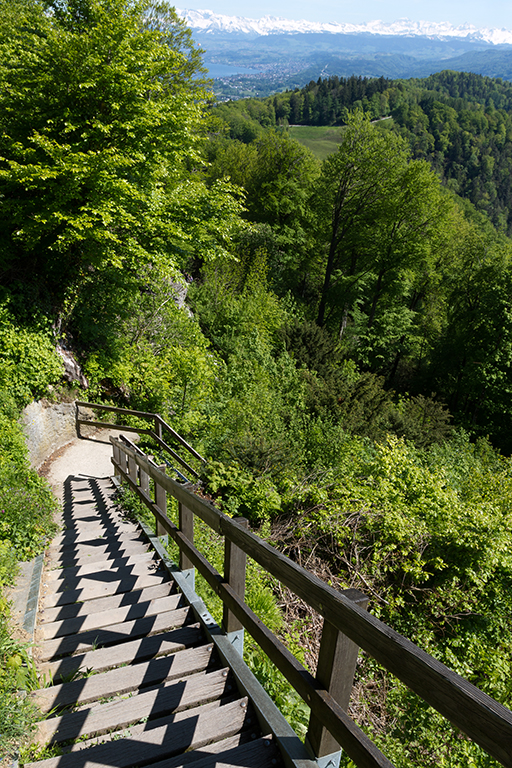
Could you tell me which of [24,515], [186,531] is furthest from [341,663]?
[24,515]

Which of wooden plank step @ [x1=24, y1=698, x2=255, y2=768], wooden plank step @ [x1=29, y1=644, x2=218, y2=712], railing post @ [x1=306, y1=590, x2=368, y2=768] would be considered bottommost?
wooden plank step @ [x1=29, y1=644, x2=218, y2=712]

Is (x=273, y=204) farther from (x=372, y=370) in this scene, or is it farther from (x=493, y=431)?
(x=493, y=431)

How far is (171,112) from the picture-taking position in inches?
435

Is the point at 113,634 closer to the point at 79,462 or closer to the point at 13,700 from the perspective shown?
the point at 13,700

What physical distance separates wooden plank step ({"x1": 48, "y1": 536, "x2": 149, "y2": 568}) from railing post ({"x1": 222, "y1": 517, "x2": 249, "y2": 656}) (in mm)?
2026

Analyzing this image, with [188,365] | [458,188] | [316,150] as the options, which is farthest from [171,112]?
[458,188]

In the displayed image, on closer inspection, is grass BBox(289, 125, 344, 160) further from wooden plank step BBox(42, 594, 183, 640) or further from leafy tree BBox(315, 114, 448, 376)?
wooden plank step BBox(42, 594, 183, 640)

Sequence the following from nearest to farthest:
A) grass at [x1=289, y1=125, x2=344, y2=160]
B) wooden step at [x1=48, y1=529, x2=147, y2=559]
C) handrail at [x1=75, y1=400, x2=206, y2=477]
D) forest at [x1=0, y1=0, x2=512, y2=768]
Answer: wooden step at [x1=48, y1=529, x2=147, y2=559], forest at [x1=0, y1=0, x2=512, y2=768], handrail at [x1=75, y1=400, x2=206, y2=477], grass at [x1=289, y1=125, x2=344, y2=160]

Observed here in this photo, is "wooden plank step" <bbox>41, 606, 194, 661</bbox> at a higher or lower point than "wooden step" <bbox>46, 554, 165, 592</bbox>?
higher

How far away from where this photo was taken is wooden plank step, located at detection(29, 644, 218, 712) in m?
2.56

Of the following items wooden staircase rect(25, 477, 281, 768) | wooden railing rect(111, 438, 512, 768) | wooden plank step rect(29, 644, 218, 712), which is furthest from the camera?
wooden plank step rect(29, 644, 218, 712)

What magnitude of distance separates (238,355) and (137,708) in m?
13.8

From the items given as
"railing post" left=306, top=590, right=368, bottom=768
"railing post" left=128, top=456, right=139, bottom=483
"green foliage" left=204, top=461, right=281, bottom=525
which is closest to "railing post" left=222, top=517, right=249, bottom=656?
"railing post" left=306, top=590, right=368, bottom=768

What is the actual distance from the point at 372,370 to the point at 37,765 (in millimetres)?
29325
